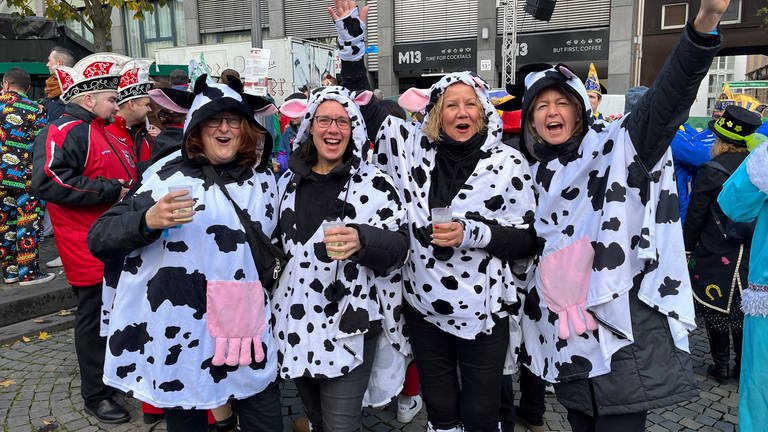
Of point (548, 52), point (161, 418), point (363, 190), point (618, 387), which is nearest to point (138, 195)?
point (363, 190)

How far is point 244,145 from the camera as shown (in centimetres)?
232

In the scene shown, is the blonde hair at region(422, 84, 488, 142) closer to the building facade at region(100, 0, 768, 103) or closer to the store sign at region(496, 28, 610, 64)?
the building facade at region(100, 0, 768, 103)

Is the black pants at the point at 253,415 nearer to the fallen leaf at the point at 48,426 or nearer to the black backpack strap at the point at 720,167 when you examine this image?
the fallen leaf at the point at 48,426

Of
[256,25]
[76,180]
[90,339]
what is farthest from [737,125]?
[256,25]

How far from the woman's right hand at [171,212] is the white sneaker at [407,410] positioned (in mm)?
2038

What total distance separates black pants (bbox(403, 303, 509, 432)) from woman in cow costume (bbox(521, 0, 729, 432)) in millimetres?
327

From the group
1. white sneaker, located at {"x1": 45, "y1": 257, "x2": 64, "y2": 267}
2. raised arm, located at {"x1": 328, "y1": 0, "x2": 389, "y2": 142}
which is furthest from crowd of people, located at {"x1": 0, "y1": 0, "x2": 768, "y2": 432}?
white sneaker, located at {"x1": 45, "y1": 257, "x2": 64, "y2": 267}

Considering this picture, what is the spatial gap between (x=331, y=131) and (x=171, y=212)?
0.77 m

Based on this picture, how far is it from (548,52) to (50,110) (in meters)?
14.5

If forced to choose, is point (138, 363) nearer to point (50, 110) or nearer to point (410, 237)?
point (410, 237)

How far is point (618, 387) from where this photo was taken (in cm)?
193

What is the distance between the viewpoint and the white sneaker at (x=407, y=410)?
3.29m

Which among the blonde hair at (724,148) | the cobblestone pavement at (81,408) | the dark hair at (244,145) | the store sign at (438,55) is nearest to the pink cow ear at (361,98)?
the dark hair at (244,145)

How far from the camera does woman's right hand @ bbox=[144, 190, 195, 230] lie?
1858mm
